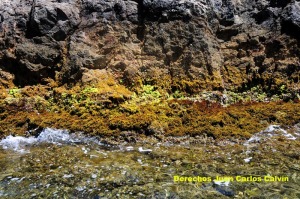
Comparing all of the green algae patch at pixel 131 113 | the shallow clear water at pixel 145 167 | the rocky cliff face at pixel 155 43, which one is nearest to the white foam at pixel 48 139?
the shallow clear water at pixel 145 167

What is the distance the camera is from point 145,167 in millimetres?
7191

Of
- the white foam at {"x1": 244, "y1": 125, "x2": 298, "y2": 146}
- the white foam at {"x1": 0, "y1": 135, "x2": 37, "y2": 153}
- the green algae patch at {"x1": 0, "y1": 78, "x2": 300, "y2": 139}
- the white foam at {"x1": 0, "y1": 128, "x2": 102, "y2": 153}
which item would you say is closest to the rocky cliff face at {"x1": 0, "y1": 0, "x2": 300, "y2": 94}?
the green algae patch at {"x1": 0, "y1": 78, "x2": 300, "y2": 139}

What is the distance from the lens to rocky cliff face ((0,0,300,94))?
10617mm

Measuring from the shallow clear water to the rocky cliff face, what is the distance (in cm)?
257

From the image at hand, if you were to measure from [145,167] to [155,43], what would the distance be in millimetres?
5321

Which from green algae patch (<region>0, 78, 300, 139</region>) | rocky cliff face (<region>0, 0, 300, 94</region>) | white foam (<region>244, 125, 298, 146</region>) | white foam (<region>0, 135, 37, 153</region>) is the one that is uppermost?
rocky cliff face (<region>0, 0, 300, 94</region>)

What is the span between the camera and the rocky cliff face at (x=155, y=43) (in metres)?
10.6

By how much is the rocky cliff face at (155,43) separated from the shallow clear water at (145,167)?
257 centimetres

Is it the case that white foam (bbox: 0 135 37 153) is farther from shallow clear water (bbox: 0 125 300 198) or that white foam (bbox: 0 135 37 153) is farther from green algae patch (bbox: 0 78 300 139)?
green algae patch (bbox: 0 78 300 139)

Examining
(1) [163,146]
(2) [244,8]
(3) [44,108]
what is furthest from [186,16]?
(3) [44,108]

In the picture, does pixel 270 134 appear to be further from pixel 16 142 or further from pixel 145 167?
pixel 16 142

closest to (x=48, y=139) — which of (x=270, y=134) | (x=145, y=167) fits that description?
(x=145, y=167)

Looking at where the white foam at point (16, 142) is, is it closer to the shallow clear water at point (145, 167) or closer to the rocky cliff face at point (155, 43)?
the shallow clear water at point (145, 167)

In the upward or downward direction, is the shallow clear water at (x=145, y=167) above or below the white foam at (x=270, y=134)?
below
